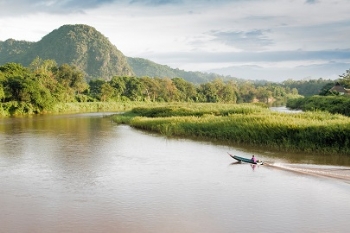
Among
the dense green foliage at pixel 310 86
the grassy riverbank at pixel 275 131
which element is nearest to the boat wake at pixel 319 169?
the grassy riverbank at pixel 275 131

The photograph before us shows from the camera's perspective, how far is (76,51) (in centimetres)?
15288

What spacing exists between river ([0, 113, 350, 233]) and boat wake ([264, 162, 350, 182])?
32 mm

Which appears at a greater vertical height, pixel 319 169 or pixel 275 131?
pixel 275 131

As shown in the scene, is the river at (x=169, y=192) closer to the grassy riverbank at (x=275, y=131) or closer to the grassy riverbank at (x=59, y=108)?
the grassy riverbank at (x=275, y=131)

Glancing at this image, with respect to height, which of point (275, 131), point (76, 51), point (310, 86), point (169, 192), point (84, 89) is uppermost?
point (76, 51)

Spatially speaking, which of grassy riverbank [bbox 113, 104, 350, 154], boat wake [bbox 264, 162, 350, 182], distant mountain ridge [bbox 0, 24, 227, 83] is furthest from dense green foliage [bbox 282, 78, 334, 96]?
boat wake [bbox 264, 162, 350, 182]

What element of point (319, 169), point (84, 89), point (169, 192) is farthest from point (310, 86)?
point (169, 192)

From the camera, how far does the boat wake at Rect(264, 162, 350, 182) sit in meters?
12.1

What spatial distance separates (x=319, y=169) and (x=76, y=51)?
14884 cm

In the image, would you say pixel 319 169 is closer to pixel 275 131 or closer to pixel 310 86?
pixel 275 131

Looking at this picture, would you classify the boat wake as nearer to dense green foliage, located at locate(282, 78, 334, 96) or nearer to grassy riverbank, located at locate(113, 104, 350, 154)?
grassy riverbank, located at locate(113, 104, 350, 154)

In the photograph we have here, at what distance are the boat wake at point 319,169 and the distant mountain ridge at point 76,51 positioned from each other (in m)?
137

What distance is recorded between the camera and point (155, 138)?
73.6 ft

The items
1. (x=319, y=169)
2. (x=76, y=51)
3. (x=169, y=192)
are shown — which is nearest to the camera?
(x=169, y=192)
